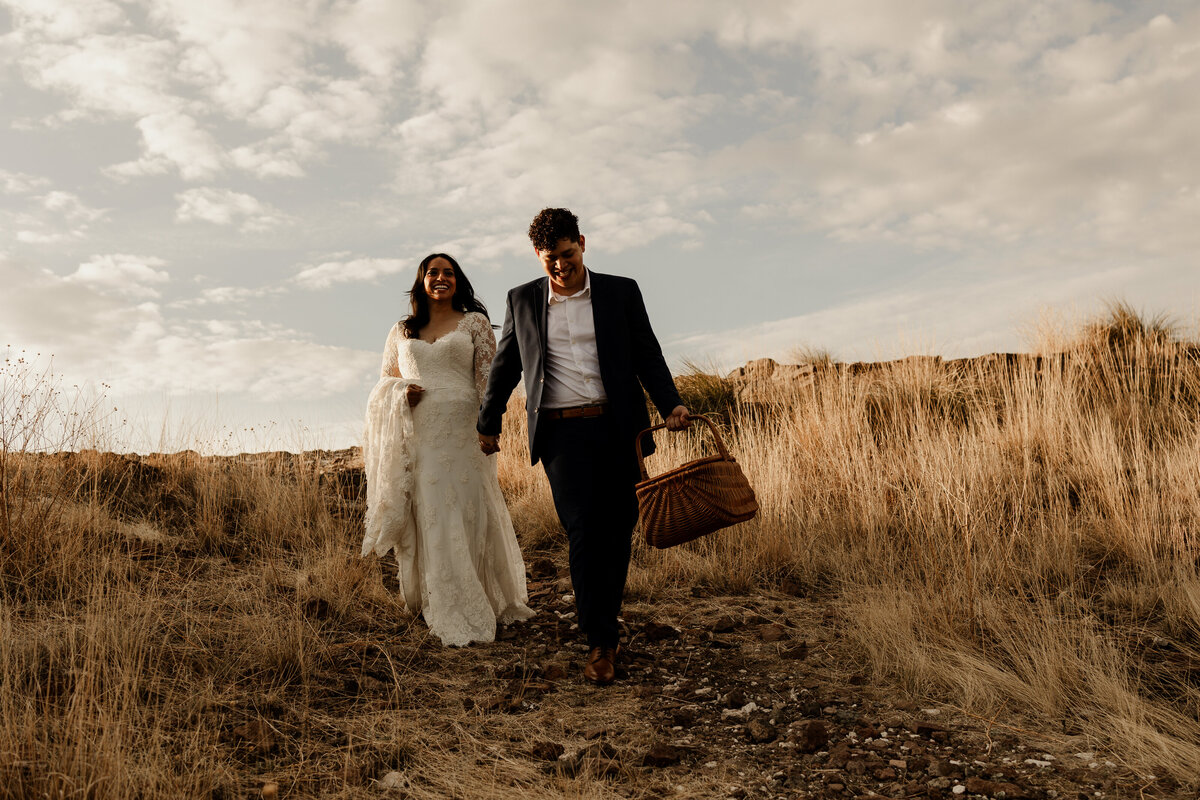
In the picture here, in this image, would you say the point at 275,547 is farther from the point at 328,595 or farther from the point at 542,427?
the point at 542,427

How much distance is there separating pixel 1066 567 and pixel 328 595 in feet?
14.8

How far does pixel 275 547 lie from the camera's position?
6.44 m

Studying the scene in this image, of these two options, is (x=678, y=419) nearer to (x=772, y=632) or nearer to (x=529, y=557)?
(x=772, y=632)

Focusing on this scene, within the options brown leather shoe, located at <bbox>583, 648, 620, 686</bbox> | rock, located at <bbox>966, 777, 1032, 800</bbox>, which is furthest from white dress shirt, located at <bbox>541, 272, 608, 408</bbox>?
rock, located at <bbox>966, 777, 1032, 800</bbox>

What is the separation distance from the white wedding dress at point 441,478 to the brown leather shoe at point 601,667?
0.86 meters

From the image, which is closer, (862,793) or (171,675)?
(862,793)

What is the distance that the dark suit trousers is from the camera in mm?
3734

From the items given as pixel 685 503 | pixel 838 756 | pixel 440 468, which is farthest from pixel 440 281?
pixel 838 756

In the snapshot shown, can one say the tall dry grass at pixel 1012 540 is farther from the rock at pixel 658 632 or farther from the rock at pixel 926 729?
the rock at pixel 658 632

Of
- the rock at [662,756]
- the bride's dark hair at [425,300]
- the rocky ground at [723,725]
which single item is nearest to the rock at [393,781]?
the rocky ground at [723,725]

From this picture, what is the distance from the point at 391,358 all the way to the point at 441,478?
0.81 meters

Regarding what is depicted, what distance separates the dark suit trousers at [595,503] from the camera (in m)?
3.73

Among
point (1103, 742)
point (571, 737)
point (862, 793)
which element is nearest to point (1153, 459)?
point (1103, 742)

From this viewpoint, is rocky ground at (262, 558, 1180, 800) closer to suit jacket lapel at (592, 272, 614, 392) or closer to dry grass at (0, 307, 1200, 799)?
dry grass at (0, 307, 1200, 799)
